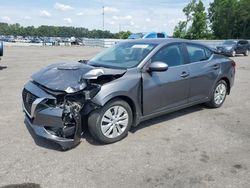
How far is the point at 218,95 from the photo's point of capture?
6.36 metres

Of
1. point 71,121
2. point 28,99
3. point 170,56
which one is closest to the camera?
point 71,121

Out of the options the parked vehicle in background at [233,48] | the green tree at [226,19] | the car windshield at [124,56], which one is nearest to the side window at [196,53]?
the car windshield at [124,56]

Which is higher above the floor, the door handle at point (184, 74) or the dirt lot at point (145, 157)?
the door handle at point (184, 74)

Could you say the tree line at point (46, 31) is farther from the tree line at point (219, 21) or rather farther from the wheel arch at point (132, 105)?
the wheel arch at point (132, 105)

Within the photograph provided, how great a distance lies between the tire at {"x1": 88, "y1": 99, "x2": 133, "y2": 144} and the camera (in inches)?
164

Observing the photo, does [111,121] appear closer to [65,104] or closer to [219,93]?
[65,104]

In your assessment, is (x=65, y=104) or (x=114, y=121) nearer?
(x=65, y=104)

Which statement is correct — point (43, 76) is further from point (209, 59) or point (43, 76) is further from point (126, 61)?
point (209, 59)

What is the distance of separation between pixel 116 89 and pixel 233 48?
2118cm

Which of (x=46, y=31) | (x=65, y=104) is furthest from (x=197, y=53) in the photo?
(x=46, y=31)

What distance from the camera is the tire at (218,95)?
20.4 feet

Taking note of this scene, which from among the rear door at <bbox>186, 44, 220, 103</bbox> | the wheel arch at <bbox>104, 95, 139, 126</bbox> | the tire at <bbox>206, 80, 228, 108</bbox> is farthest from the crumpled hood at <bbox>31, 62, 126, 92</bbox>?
the tire at <bbox>206, 80, 228, 108</bbox>

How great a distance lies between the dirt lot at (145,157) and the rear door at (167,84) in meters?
0.46

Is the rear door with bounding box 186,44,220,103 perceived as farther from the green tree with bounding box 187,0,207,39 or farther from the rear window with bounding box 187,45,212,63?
the green tree with bounding box 187,0,207,39
